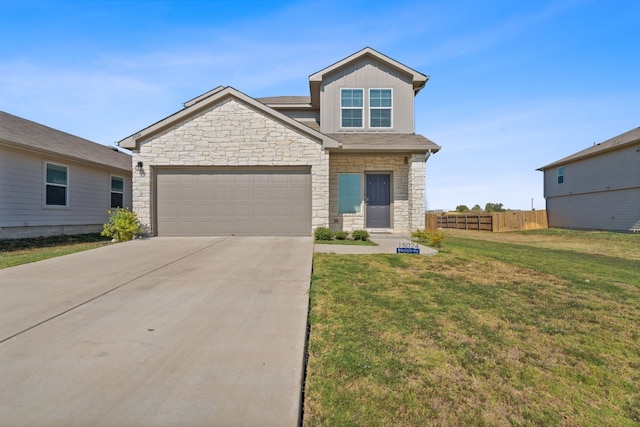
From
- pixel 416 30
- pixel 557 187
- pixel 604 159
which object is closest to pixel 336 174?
pixel 416 30

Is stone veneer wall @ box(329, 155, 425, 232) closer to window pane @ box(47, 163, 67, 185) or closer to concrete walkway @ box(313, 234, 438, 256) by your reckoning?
concrete walkway @ box(313, 234, 438, 256)

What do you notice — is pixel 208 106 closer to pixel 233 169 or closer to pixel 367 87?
pixel 233 169

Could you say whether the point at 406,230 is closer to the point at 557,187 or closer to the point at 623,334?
the point at 623,334

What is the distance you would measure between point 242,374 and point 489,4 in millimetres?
11244

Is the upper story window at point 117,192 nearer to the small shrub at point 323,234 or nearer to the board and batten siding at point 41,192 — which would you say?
the board and batten siding at point 41,192

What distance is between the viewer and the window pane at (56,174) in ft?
40.1

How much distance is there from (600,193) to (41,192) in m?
31.9

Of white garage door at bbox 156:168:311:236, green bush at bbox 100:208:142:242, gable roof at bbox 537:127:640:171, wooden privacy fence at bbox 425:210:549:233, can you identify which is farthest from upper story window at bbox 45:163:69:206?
gable roof at bbox 537:127:640:171

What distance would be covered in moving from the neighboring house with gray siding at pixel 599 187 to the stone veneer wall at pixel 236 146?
20376mm

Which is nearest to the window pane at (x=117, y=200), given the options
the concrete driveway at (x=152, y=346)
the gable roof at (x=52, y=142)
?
the gable roof at (x=52, y=142)

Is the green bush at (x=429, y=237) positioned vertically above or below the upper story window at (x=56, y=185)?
below

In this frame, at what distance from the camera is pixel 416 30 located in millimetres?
10258

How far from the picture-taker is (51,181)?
40.4 ft

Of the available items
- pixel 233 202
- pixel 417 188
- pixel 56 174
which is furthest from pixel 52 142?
pixel 417 188
